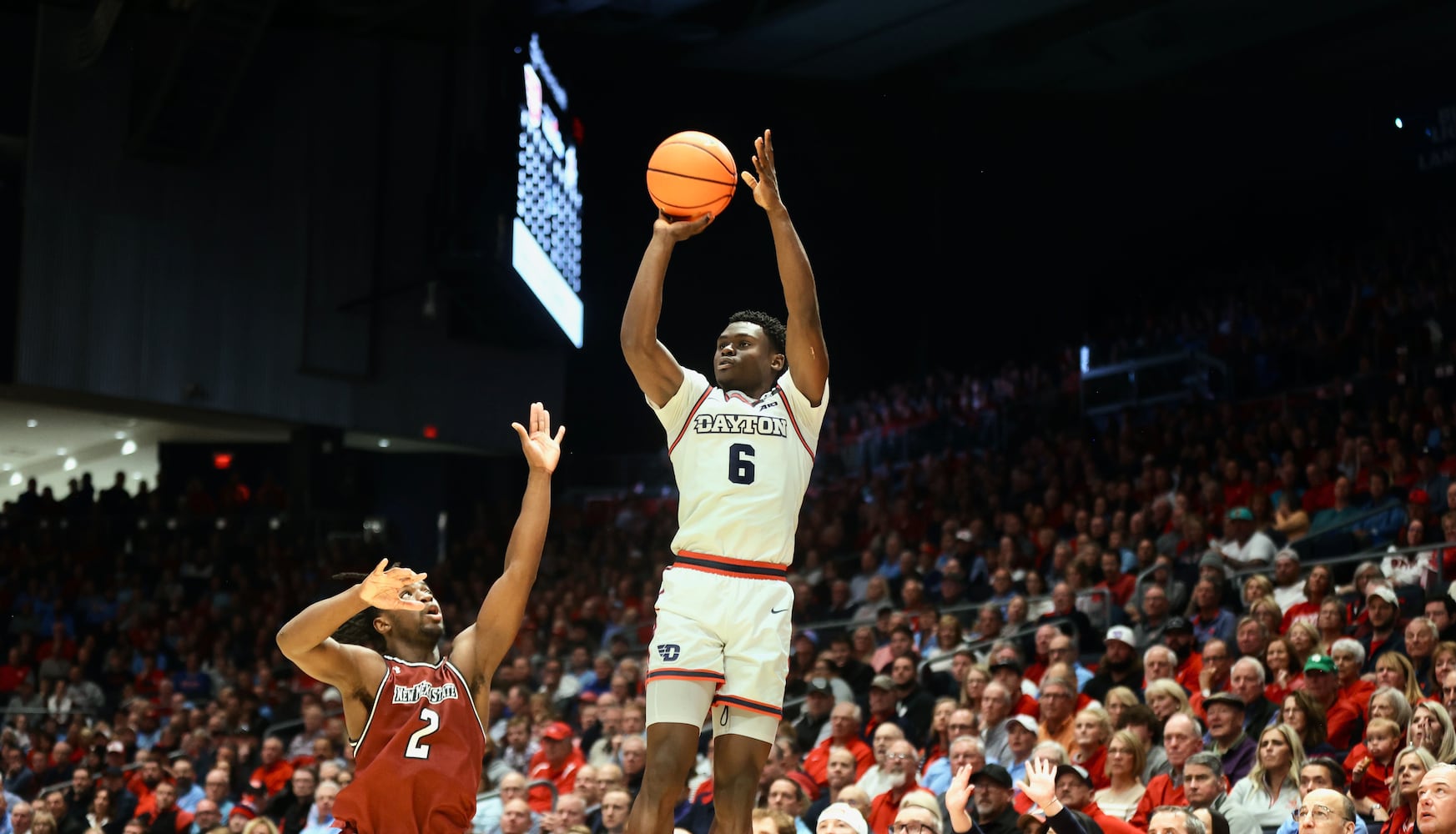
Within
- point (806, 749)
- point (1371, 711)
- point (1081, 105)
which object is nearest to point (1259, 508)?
point (806, 749)

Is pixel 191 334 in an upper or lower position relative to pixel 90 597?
upper

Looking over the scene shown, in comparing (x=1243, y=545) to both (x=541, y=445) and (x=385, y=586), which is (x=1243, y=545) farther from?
(x=385, y=586)

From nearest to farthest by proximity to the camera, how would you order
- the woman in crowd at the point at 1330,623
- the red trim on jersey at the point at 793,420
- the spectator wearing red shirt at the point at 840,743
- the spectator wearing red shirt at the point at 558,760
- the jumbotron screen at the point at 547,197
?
1. the red trim on jersey at the point at 793,420
2. the woman in crowd at the point at 1330,623
3. the spectator wearing red shirt at the point at 840,743
4. the spectator wearing red shirt at the point at 558,760
5. the jumbotron screen at the point at 547,197

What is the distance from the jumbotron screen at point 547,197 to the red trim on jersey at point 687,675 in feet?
42.1

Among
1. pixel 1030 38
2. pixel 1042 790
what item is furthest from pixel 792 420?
pixel 1030 38

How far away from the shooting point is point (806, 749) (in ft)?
38.7

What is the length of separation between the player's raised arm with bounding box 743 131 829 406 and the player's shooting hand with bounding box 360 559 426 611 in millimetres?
1616

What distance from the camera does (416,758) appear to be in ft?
17.1

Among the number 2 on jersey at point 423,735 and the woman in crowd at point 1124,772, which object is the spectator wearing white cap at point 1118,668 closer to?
the woman in crowd at point 1124,772

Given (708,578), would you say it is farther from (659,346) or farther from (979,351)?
(979,351)

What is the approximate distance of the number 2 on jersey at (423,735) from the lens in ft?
17.2

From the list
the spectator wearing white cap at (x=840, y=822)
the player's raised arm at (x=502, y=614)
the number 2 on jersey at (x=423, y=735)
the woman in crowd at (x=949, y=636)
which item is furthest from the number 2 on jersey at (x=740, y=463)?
the woman in crowd at (x=949, y=636)

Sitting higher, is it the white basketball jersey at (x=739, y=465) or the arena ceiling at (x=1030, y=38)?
the arena ceiling at (x=1030, y=38)

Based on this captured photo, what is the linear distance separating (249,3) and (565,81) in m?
4.70
